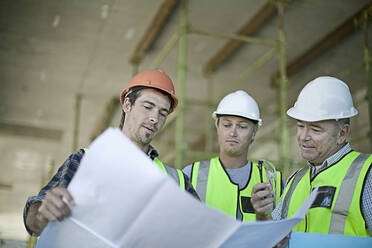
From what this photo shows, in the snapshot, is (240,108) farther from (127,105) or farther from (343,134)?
(127,105)

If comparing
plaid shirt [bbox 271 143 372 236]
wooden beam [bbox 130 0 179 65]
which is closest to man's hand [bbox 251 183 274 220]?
plaid shirt [bbox 271 143 372 236]

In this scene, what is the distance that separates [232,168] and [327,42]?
6.91m

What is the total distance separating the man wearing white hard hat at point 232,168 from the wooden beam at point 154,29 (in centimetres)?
505

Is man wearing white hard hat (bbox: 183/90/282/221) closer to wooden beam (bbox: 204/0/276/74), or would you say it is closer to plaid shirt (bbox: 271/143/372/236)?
plaid shirt (bbox: 271/143/372/236)

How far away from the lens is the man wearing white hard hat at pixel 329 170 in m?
2.25

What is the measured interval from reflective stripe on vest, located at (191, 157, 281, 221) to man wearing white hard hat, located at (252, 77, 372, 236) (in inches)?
30.0

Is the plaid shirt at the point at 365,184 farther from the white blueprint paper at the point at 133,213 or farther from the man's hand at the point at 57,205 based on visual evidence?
the man's hand at the point at 57,205

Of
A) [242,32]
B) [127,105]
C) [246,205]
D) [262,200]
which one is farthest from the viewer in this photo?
[242,32]

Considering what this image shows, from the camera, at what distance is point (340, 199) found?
2301 millimetres

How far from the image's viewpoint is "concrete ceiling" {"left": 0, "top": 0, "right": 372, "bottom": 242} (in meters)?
9.08

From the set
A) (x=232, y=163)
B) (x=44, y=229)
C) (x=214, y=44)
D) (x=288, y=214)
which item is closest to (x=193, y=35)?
(x=214, y=44)

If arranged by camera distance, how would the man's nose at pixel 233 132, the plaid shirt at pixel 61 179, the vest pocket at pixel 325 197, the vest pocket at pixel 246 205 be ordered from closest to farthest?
the plaid shirt at pixel 61 179 < the vest pocket at pixel 325 197 < the vest pocket at pixel 246 205 < the man's nose at pixel 233 132

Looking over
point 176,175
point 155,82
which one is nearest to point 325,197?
point 176,175

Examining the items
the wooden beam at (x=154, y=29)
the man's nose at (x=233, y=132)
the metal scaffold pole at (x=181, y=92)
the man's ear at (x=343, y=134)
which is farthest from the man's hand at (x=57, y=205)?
the wooden beam at (x=154, y=29)
